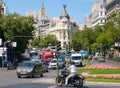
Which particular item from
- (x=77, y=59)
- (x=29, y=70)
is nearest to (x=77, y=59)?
(x=77, y=59)

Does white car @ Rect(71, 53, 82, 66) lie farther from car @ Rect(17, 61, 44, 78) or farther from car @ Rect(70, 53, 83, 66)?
car @ Rect(17, 61, 44, 78)

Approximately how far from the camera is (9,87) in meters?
29.7

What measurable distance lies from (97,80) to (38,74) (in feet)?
33.2

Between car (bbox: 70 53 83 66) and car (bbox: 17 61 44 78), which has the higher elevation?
car (bbox: 70 53 83 66)

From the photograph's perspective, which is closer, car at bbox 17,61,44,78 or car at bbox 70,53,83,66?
car at bbox 17,61,44,78

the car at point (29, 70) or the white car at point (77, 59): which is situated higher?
the white car at point (77, 59)

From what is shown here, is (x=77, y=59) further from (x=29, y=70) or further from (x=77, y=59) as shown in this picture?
(x=29, y=70)

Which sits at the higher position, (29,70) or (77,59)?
(77,59)

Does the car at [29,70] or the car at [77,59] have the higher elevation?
the car at [77,59]

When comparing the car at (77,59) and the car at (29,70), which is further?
the car at (77,59)

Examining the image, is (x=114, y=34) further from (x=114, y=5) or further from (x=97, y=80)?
(x=97, y=80)

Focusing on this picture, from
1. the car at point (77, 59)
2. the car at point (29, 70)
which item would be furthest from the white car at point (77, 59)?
the car at point (29, 70)

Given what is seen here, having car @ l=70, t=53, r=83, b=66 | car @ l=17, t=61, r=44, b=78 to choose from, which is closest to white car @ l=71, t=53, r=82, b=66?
car @ l=70, t=53, r=83, b=66

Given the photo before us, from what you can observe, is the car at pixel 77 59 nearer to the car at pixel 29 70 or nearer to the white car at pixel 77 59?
the white car at pixel 77 59
